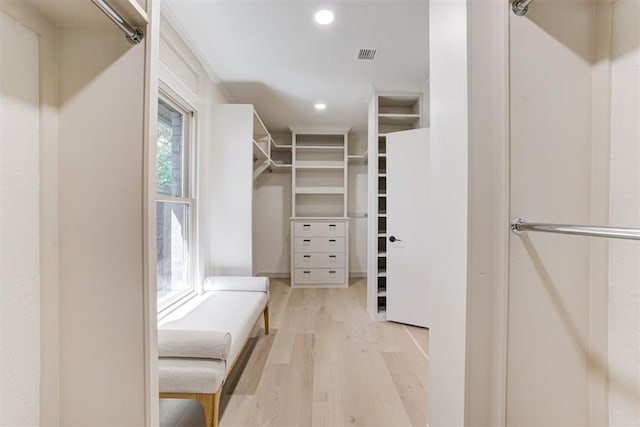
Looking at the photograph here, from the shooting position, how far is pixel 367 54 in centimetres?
241

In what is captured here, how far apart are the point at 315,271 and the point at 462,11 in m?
3.75

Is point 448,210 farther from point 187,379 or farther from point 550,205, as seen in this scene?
point 187,379

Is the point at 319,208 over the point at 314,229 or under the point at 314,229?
over

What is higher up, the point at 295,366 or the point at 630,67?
the point at 630,67

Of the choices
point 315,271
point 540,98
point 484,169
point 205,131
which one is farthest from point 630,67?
point 315,271

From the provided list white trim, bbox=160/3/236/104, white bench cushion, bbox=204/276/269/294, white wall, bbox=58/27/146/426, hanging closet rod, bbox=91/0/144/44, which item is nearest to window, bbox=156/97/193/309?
white bench cushion, bbox=204/276/269/294

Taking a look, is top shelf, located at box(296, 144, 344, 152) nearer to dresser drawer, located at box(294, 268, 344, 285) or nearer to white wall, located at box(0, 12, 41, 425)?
dresser drawer, located at box(294, 268, 344, 285)

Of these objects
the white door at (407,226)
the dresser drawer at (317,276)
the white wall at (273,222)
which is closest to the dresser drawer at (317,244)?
the dresser drawer at (317,276)

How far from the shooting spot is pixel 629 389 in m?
0.84

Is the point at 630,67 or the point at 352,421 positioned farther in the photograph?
the point at 352,421

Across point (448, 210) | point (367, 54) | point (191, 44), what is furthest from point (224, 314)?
point (367, 54)

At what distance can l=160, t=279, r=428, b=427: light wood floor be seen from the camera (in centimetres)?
154

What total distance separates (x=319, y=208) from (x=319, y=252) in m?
0.91

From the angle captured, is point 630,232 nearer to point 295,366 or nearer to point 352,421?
point 352,421
